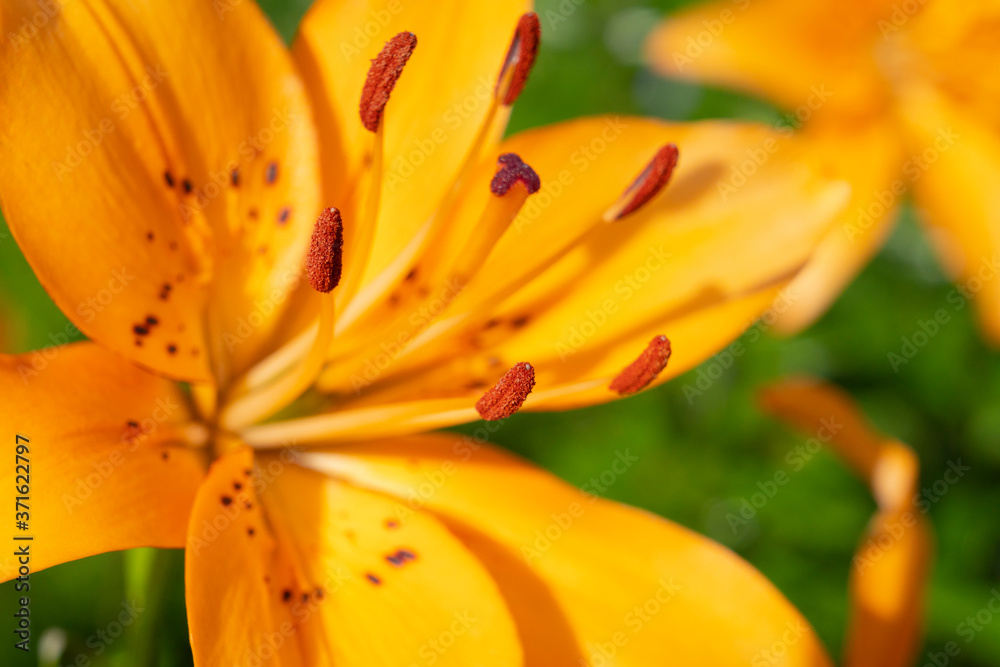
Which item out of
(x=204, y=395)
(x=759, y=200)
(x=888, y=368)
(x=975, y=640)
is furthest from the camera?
(x=888, y=368)

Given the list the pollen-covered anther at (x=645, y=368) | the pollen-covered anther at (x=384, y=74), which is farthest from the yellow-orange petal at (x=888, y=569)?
the pollen-covered anther at (x=384, y=74)

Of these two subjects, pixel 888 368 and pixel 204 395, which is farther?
pixel 888 368

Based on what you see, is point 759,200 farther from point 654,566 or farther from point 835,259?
point 835,259

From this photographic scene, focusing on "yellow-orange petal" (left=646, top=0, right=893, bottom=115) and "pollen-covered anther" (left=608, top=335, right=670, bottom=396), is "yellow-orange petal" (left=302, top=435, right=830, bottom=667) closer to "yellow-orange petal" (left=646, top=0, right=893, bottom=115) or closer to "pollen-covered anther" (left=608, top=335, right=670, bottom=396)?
"pollen-covered anther" (left=608, top=335, right=670, bottom=396)

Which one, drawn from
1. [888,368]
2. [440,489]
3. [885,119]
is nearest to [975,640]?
[888,368]

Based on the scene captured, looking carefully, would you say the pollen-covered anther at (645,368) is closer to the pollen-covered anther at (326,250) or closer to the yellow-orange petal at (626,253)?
the yellow-orange petal at (626,253)

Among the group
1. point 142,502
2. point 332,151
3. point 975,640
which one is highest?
point 332,151

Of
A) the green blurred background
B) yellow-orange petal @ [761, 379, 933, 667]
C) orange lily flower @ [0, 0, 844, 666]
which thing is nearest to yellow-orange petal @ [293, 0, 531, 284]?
orange lily flower @ [0, 0, 844, 666]
